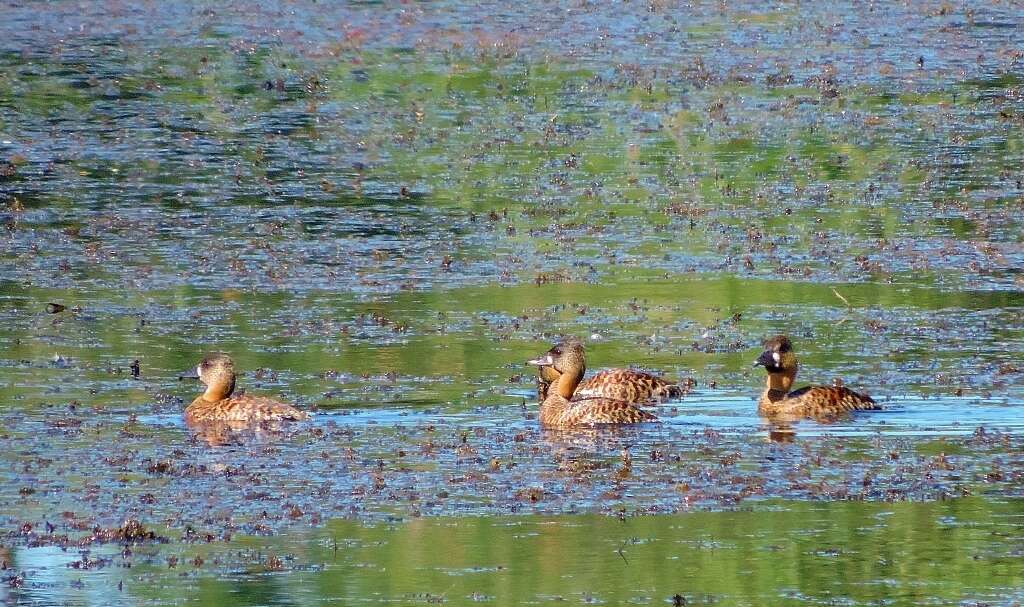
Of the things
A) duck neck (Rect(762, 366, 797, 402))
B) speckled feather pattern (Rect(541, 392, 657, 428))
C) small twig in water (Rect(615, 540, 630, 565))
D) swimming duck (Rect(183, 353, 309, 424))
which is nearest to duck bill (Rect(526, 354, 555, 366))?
speckled feather pattern (Rect(541, 392, 657, 428))

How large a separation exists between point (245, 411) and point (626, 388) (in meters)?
2.39

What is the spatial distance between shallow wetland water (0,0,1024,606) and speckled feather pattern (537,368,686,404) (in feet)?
0.50

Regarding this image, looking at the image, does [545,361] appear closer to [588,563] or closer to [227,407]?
[227,407]

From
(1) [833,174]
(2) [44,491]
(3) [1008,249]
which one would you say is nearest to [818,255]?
(3) [1008,249]

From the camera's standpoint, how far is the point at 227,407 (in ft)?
41.4

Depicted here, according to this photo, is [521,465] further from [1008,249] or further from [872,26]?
[872,26]

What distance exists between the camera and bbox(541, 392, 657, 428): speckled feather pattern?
1274cm

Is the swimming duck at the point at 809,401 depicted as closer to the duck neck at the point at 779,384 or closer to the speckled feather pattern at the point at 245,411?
the duck neck at the point at 779,384

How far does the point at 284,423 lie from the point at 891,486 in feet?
11.7

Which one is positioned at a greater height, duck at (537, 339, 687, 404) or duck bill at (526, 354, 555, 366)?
duck bill at (526, 354, 555, 366)

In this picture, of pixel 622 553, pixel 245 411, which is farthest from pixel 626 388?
pixel 622 553

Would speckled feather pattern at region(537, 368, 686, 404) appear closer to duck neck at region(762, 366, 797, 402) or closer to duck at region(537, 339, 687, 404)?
duck at region(537, 339, 687, 404)

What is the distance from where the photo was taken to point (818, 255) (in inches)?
690

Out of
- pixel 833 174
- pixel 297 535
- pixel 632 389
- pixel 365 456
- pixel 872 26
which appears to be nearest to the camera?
pixel 297 535
